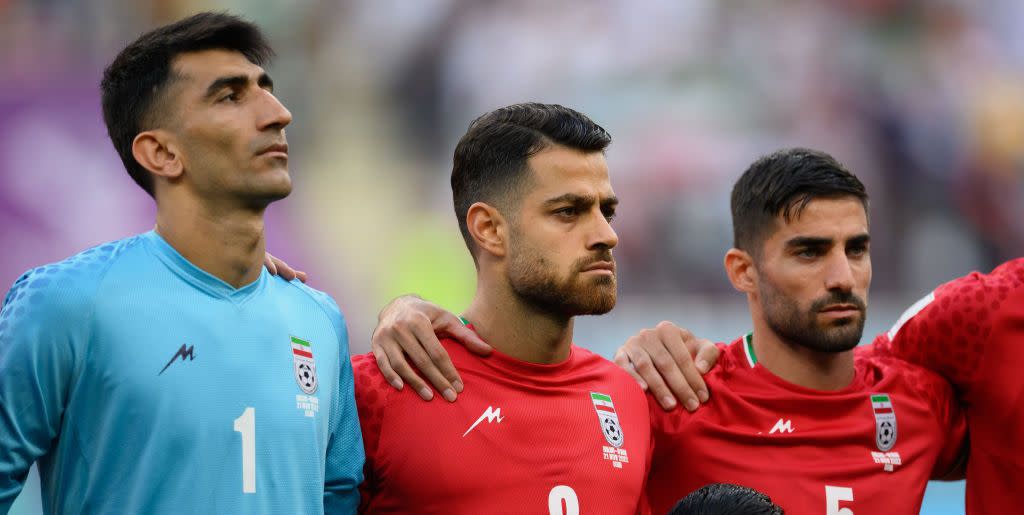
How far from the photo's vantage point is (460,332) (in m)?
3.62

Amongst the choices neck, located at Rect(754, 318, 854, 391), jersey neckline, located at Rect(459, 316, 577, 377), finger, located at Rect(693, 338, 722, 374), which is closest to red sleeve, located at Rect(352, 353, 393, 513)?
jersey neckline, located at Rect(459, 316, 577, 377)

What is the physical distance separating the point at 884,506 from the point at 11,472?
2629mm

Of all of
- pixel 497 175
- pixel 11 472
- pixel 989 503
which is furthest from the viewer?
pixel 989 503

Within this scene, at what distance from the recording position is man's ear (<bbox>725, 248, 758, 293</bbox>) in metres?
4.18

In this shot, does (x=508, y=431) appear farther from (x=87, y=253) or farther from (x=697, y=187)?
(x=697, y=187)

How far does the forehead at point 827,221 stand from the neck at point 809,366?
37 centimetres

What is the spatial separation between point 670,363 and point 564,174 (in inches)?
33.7

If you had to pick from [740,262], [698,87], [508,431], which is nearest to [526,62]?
[698,87]

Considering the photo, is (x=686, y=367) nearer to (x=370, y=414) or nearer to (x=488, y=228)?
(x=488, y=228)

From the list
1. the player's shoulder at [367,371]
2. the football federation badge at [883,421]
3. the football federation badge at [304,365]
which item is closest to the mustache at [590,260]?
the player's shoulder at [367,371]

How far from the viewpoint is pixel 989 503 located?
391cm

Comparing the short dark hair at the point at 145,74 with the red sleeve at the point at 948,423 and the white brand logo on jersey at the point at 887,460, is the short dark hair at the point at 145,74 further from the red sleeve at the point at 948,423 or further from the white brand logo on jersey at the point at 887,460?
the red sleeve at the point at 948,423

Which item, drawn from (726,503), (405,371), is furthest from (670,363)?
(726,503)

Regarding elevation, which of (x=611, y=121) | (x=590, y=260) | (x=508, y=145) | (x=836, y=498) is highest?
(x=611, y=121)
